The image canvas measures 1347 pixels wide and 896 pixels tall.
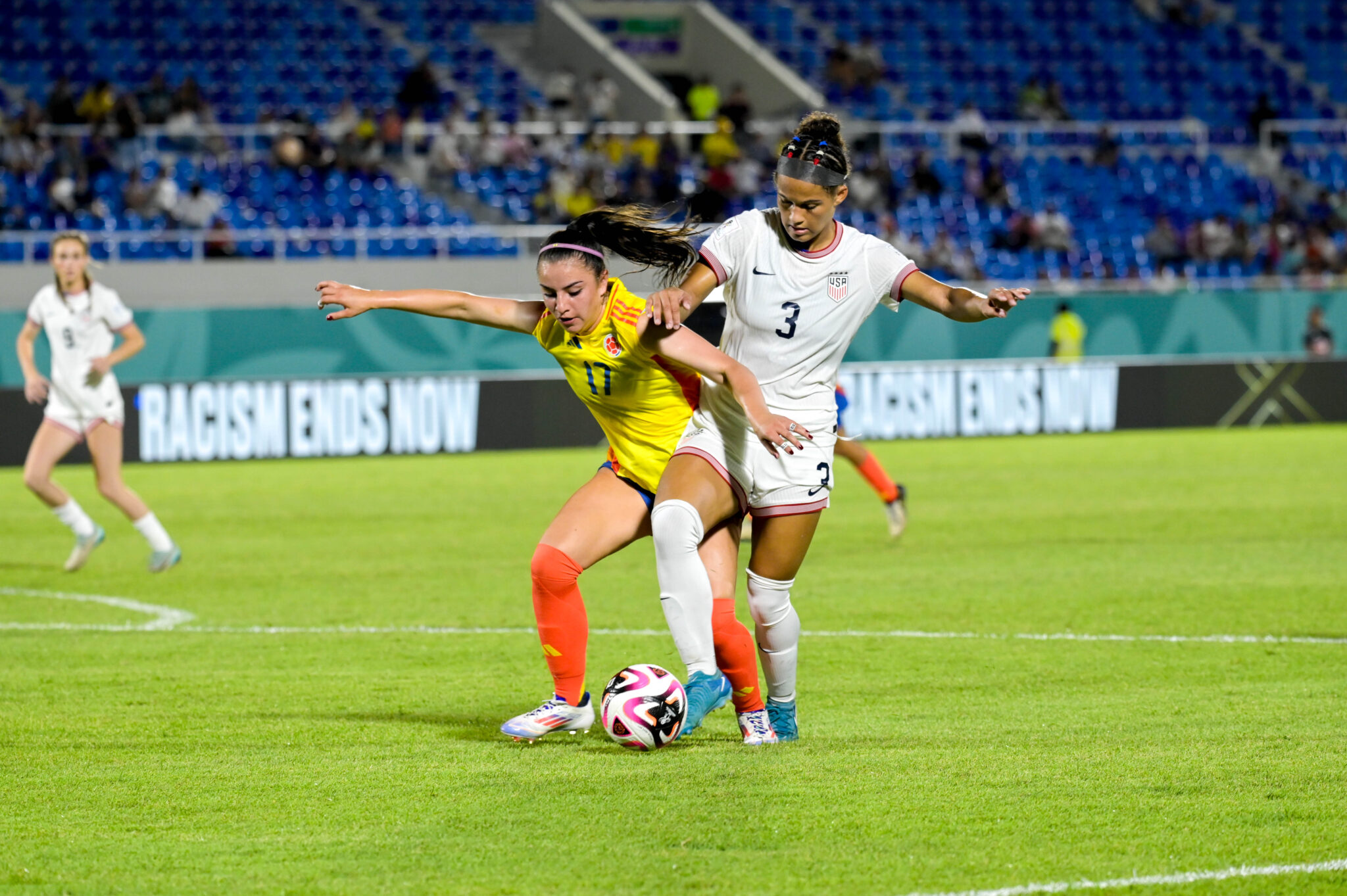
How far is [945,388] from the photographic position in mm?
22922

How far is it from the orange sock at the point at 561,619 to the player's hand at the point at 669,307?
104cm

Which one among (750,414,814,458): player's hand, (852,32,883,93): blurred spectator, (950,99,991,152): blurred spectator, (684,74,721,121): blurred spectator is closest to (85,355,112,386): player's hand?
(750,414,814,458): player's hand

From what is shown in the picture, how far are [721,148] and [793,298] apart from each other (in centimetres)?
2354

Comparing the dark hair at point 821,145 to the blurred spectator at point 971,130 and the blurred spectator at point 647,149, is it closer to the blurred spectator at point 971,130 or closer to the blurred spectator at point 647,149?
the blurred spectator at point 647,149

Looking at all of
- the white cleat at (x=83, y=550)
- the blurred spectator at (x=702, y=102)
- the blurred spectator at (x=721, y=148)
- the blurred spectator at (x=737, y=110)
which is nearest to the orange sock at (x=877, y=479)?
the white cleat at (x=83, y=550)

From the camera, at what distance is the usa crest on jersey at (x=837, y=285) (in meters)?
6.00

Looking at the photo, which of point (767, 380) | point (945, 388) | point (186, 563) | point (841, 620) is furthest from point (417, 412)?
point (767, 380)

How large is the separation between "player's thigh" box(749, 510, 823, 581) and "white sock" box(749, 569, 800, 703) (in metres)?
0.04

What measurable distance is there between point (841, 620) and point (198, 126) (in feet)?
64.6

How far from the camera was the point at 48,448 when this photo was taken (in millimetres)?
11773

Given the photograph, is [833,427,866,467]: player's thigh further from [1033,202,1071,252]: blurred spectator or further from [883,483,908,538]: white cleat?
[1033,202,1071,252]: blurred spectator

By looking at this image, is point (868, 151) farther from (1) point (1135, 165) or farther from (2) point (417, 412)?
(2) point (417, 412)

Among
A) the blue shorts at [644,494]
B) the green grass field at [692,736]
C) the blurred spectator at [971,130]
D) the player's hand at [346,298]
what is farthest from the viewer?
the blurred spectator at [971,130]

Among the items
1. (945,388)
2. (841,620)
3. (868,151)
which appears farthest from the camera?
(868,151)
